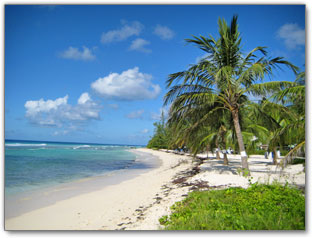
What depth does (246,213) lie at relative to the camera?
131 inches

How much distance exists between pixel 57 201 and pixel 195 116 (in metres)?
5.40

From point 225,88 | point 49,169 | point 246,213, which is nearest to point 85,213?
point 246,213

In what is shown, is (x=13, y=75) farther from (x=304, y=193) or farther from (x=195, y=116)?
(x=304, y=193)

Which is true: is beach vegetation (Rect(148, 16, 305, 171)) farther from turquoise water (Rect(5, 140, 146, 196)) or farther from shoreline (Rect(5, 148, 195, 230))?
turquoise water (Rect(5, 140, 146, 196))

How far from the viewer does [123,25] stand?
4988 millimetres

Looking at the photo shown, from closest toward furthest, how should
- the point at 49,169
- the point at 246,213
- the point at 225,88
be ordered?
1. the point at 246,213
2. the point at 225,88
3. the point at 49,169

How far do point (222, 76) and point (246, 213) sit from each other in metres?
4.09

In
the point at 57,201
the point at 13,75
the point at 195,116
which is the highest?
the point at 13,75

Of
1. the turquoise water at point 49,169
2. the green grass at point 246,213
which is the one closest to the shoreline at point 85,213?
the green grass at point 246,213

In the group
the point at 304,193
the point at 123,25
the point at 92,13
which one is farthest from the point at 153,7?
the point at 304,193

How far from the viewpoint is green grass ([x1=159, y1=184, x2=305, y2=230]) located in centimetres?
317

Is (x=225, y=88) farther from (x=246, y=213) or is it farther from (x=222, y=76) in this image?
(x=246, y=213)

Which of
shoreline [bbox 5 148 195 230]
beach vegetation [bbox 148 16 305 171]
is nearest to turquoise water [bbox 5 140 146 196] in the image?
shoreline [bbox 5 148 195 230]

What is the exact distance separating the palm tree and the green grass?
111 inches
